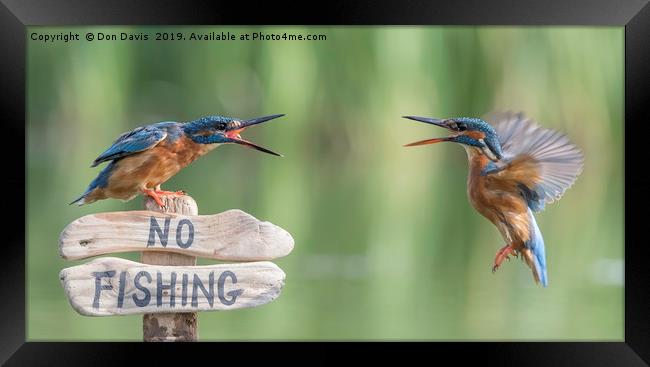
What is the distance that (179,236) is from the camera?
2537 mm

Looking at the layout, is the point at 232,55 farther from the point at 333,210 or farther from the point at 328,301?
the point at 328,301

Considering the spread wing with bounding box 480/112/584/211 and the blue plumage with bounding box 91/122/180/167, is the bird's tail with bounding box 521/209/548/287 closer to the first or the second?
Answer: the spread wing with bounding box 480/112/584/211

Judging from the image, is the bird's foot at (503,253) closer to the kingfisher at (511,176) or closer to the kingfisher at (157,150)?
the kingfisher at (511,176)

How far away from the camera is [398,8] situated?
2.60 metres

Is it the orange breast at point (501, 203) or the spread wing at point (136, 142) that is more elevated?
the spread wing at point (136, 142)

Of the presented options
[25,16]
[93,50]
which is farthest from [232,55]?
[25,16]

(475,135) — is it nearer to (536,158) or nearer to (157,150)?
(536,158)

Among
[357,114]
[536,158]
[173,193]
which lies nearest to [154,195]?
[173,193]

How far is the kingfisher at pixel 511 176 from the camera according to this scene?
2.80m

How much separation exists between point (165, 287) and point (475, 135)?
1073mm

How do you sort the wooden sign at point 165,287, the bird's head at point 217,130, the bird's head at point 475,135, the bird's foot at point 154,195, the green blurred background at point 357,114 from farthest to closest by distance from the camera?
1. the green blurred background at point 357,114
2. the bird's head at point 475,135
3. the bird's head at point 217,130
4. the bird's foot at point 154,195
5. the wooden sign at point 165,287

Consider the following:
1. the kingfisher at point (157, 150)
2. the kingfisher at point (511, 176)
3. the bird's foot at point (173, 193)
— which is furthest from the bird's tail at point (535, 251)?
the bird's foot at point (173, 193)

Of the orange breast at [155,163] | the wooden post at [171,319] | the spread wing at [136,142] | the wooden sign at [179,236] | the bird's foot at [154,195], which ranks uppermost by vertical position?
the spread wing at [136,142]

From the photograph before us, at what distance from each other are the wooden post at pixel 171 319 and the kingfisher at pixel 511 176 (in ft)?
2.52
